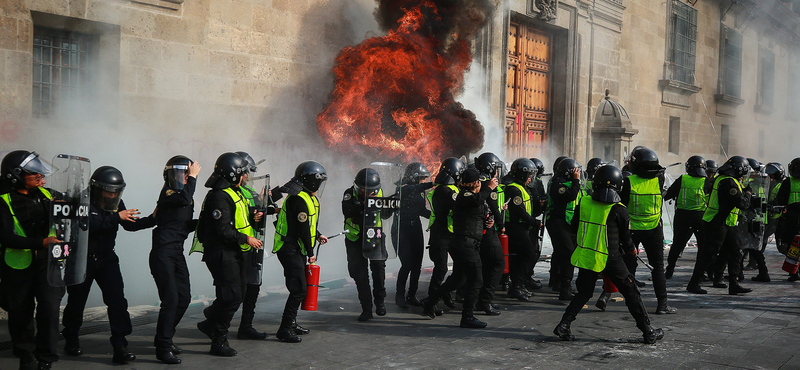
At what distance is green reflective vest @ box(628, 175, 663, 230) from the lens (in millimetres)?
7340

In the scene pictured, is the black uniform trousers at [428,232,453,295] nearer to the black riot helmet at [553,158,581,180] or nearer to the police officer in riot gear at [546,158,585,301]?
the police officer in riot gear at [546,158,585,301]

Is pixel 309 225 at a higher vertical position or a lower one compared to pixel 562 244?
higher

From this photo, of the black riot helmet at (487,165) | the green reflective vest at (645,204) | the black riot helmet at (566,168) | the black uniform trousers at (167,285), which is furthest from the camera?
the black riot helmet at (566,168)

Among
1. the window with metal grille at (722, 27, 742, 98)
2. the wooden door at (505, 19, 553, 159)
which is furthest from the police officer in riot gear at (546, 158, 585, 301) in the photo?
the window with metal grille at (722, 27, 742, 98)

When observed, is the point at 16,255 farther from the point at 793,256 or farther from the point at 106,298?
the point at 793,256

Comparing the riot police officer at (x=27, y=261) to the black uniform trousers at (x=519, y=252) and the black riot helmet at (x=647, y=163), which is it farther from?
the black riot helmet at (x=647, y=163)

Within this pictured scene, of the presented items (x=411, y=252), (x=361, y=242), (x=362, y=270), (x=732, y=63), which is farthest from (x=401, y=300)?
(x=732, y=63)

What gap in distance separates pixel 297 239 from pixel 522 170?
3.14m

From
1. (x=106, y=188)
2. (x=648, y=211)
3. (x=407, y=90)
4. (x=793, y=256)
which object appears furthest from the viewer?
(x=407, y=90)

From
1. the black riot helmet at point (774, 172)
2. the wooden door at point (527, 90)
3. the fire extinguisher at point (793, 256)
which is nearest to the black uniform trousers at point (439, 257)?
the fire extinguisher at point (793, 256)

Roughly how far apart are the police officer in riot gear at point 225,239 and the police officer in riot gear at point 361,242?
1495 millimetres

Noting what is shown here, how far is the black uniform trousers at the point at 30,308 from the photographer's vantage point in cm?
474

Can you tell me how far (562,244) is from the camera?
798cm

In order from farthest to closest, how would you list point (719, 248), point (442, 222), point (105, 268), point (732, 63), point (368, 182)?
point (732, 63) < point (719, 248) < point (442, 222) < point (368, 182) < point (105, 268)
